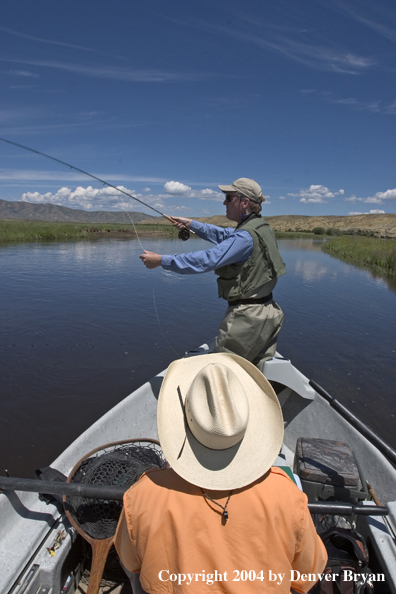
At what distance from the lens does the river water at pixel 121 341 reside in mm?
6293

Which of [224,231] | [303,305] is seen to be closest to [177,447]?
[224,231]

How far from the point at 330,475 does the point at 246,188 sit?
259 cm

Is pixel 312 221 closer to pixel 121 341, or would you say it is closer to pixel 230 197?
pixel 121 341

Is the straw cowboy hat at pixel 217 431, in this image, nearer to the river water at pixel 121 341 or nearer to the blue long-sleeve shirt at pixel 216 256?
the blue long-sleeve shirt at pixel 216 256

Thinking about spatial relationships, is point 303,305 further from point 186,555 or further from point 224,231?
point 186,555

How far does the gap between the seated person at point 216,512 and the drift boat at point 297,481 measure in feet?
2.50

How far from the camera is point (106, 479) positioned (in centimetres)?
265

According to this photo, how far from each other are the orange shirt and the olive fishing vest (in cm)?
223

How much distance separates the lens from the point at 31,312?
1164 centimetres

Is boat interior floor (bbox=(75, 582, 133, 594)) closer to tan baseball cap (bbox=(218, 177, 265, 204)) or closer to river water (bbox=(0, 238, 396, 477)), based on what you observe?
river water (bbox=(0, 238, 396, 477))

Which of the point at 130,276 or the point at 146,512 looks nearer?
the point at 146,512

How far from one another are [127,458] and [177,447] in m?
1.56

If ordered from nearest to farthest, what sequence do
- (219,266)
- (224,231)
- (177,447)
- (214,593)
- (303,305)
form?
1. (214,593)
2. (177,447)
3. (219,266)
4. (224,231)
5. (303,305)

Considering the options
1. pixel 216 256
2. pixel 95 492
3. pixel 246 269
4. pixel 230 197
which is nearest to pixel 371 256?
pixel 230 197
